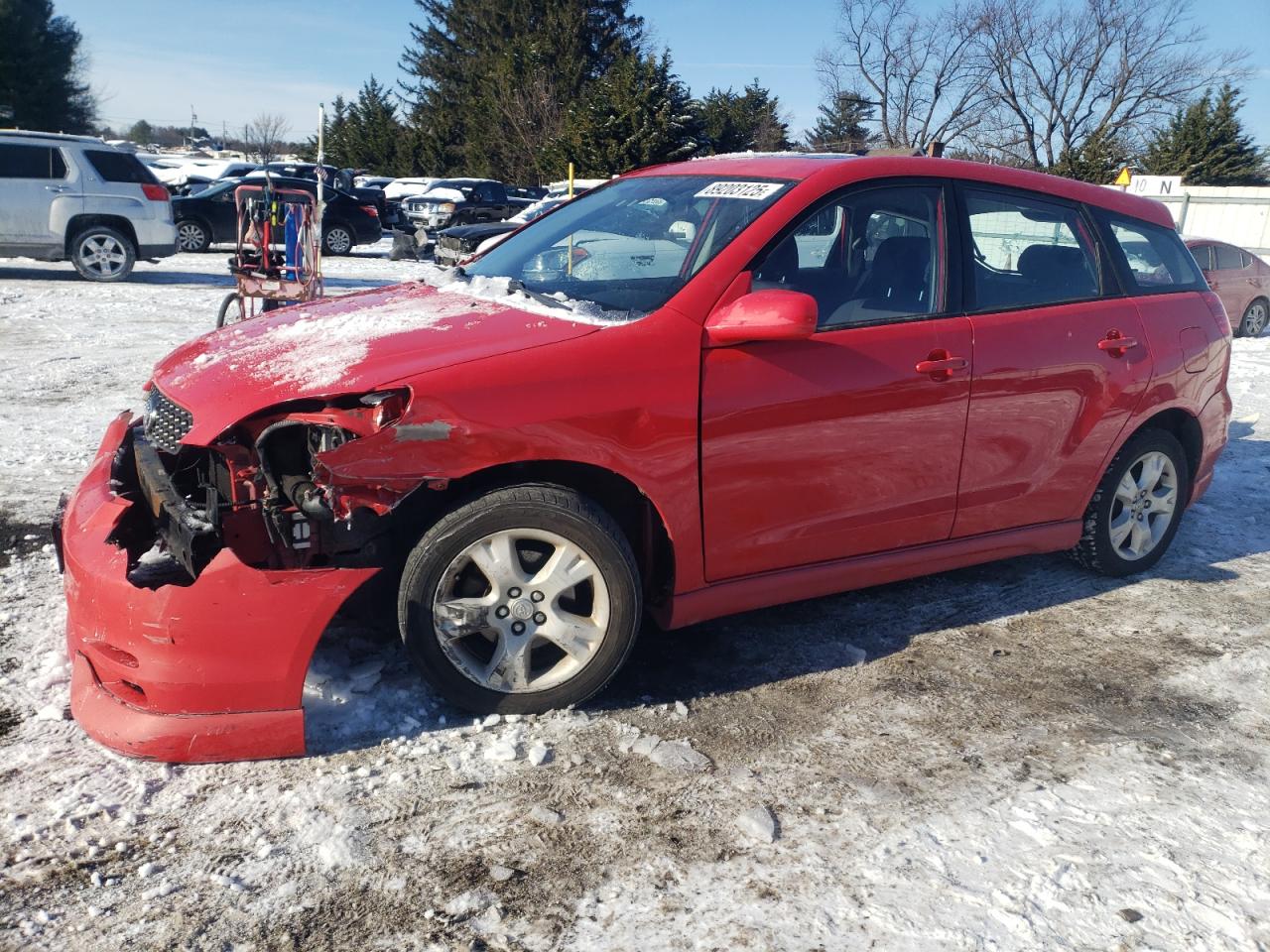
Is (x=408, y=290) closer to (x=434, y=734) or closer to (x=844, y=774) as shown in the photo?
(x=434, y=734)

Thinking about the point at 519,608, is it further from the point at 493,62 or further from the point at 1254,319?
the point at 493,62

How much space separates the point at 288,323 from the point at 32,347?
7.01 meters

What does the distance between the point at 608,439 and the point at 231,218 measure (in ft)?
60.5

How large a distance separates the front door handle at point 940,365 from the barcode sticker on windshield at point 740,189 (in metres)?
0.81

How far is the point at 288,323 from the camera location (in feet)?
11.7

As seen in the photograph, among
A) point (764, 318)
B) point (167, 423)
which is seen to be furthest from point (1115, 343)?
point (167, 423)

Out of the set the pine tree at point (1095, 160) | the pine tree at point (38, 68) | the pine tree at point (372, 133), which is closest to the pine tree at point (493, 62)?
the pine tree at point (372, 133)

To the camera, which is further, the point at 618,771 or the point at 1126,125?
the point at 1126,125

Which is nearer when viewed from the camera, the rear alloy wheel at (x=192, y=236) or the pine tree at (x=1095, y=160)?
the rear alloy wheel at (x=192, y=236)

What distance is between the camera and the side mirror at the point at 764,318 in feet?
10.7

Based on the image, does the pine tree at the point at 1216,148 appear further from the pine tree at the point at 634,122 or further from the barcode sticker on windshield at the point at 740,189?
the barcode sticker on windshield at the point at 740,189

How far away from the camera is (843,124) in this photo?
182 feet

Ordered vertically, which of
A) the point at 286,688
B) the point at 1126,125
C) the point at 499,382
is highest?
the point at 1126,125

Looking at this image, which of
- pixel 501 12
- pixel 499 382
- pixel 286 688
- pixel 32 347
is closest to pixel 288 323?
pixel 499 382
